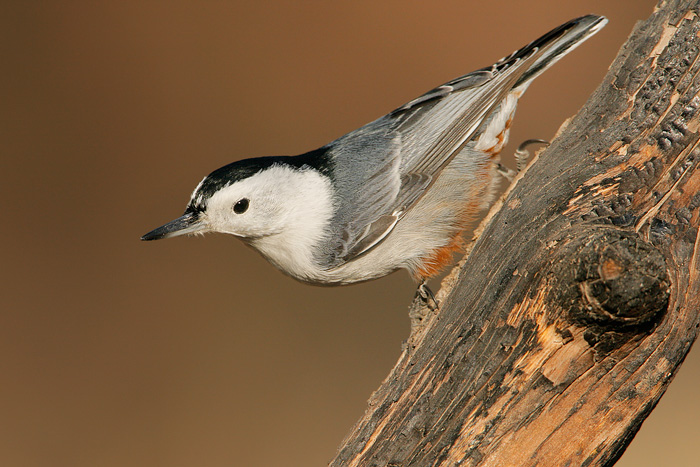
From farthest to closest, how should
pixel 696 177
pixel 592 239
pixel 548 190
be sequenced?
pixel 548 190 < pixel 696 177 < pixel 592 239

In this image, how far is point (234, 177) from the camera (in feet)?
5.83

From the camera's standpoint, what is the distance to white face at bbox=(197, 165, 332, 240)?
5.86 ft

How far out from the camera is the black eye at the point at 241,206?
1.80 m

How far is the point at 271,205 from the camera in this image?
1856mm

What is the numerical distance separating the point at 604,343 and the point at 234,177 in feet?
3.59

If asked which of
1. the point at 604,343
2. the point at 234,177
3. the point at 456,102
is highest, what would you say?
the point at 456,102

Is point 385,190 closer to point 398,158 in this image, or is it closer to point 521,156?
point 398,158

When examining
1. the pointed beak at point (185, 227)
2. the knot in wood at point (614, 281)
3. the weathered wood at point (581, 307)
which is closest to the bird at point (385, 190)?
the pointed beak at point (185, 227)

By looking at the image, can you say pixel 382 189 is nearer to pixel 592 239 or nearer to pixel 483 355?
pixel 483 355

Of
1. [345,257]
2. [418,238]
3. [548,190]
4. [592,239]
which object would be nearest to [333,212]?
[345,257]

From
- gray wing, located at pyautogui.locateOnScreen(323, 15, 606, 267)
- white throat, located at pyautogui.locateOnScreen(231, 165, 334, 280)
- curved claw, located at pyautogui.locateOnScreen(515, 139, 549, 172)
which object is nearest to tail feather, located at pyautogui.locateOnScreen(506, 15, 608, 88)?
gray wing, located at pyautogui.locateOnScreen(323, 15, 606, 267)

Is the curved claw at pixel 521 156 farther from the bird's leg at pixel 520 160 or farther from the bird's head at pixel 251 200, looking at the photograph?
the bird's head at pixel 251 200

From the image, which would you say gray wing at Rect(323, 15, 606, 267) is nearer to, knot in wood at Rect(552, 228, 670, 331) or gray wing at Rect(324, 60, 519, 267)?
gray wing at Rect(324, 60, 519, 267)

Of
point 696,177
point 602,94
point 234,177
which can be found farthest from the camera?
point 234,177
